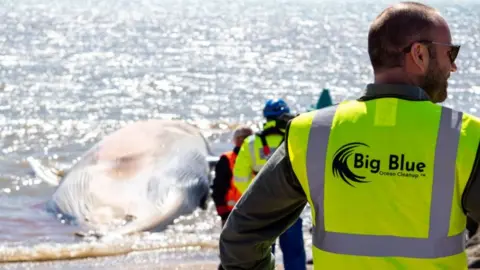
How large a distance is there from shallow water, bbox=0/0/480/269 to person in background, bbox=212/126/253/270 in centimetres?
140

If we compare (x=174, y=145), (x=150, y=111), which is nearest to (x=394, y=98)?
(x=174, y=145)

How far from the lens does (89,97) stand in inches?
1172

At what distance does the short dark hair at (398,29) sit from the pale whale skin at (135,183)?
10.3 m

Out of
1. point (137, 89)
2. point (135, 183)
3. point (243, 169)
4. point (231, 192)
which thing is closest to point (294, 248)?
point (243, 169)

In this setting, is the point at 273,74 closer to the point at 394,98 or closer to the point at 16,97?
the point at 16,97

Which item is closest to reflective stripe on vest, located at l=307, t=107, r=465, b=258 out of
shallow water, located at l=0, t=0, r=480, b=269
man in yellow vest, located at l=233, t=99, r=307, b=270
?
man in yellow vest, located at l=233, t=99, r=307, b=270

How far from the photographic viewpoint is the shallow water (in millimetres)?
12617

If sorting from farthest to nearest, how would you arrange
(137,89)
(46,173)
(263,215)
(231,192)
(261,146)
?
(137,89) → (46,173) → (231,192) → (261,146) → (263,215)

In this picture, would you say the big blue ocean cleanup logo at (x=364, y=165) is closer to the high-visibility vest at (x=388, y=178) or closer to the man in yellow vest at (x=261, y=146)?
the high-visibility vest at (x=388, y=178)

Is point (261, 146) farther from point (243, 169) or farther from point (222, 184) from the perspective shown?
point (222, 184)

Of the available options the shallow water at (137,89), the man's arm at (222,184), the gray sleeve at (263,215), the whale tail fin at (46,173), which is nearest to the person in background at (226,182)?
the man's arm at (222,184)

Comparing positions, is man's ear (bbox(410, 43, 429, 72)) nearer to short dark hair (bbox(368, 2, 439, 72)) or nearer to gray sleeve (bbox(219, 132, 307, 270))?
short dark hair (bbox(368, 2, 439, 72))

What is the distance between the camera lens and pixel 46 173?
18.1 m

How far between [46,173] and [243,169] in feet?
32.9
